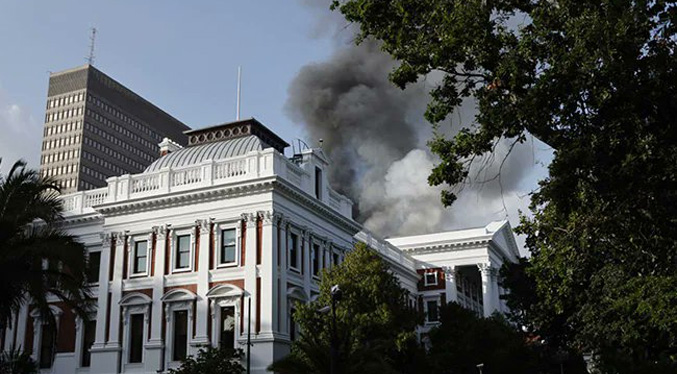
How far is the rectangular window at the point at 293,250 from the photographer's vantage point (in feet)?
134

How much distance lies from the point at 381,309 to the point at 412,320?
7.83 ft

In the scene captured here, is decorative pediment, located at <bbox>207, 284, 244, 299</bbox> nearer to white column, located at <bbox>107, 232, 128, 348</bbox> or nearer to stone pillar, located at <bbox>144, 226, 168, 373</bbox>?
stone pillar, located at <bbox>144, 226, 168, 373</bbox>

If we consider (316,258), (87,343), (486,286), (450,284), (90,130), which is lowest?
(87,343)

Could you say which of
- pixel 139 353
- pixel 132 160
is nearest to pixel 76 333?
pixel 139 353

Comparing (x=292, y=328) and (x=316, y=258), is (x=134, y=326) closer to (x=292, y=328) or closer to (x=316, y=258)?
(x=292, y=328)

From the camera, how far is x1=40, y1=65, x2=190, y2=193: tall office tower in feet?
474

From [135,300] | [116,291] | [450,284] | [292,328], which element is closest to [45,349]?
[116,291]

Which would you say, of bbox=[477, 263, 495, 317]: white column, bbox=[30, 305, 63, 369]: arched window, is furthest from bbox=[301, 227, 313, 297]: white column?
bbox=[477, 263, 495, 317]: white column

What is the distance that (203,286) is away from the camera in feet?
130

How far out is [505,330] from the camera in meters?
47.3

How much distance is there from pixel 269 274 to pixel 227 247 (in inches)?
133

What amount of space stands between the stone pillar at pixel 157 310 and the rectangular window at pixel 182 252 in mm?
729

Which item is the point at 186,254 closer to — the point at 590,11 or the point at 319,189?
the point at 319,189

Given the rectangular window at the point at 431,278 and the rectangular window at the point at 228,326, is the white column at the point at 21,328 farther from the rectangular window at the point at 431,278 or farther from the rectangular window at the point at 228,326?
the rectangular window at the point at 431,278
